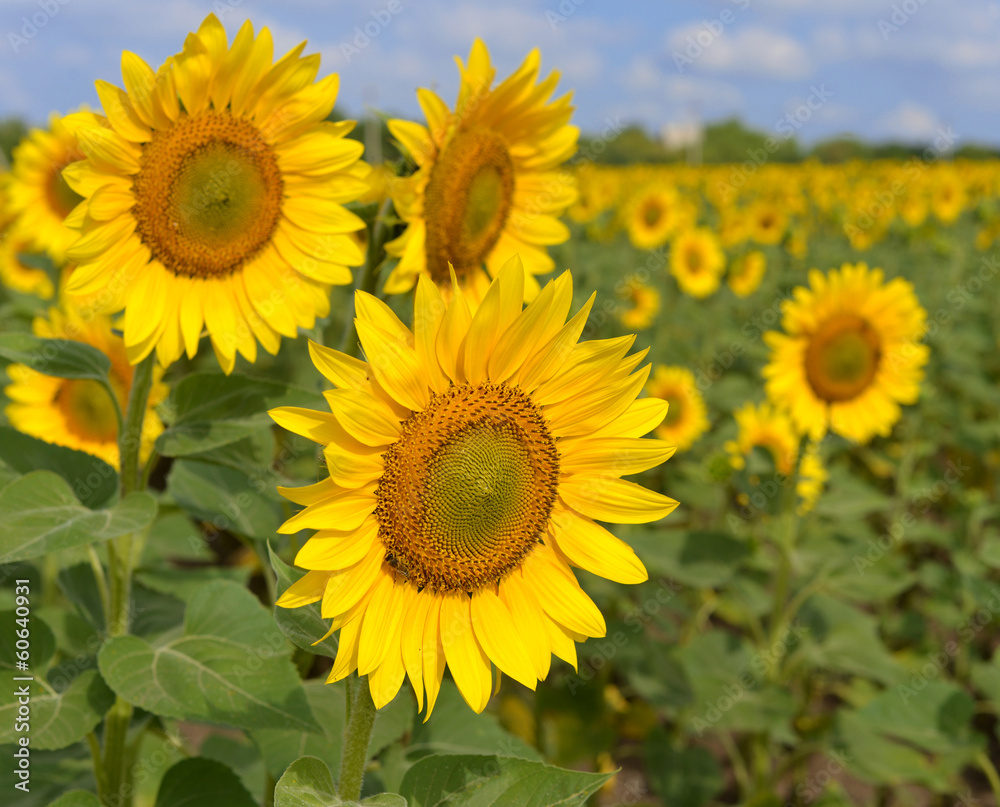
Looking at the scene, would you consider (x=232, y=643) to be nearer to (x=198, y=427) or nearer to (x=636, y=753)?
(x=198, y=427)

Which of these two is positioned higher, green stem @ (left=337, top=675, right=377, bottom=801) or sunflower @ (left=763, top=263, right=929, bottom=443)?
sunflower @ (left=763, top=263, right=929, bottom=443)

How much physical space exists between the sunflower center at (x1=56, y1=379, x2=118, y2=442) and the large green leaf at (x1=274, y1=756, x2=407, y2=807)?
1.43 m

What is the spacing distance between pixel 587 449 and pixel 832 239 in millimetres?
13334

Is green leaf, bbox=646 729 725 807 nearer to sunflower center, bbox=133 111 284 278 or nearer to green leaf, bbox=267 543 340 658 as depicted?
green leaf, bbox=267 543 340 658

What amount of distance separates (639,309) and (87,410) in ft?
18.6

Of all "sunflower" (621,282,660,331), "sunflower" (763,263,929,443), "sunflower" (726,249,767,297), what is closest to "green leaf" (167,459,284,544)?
"sunflower" (763,263,929,443)

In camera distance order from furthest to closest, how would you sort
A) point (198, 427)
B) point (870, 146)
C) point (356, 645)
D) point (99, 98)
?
point (870, 146) < point (198, 427) < point (99, 98) < point (356, 645)

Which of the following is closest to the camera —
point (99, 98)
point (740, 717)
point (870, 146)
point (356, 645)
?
point (356, 645)

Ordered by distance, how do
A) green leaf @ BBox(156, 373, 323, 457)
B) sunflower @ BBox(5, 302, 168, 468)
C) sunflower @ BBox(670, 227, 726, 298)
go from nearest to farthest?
green leaf @ BBox(156, 373, 323, 457) < sunflower @ BBox(5, 302, 168, 468) < sunflower @ BBox(670, 227, 726, 298)

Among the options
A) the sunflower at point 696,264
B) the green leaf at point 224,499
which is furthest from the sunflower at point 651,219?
the green leaf at point 224,499

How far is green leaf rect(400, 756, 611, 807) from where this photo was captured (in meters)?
1.21

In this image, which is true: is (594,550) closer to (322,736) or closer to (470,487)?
(470,487)

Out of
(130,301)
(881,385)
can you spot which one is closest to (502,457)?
(130,301)

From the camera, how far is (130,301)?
152 cm
